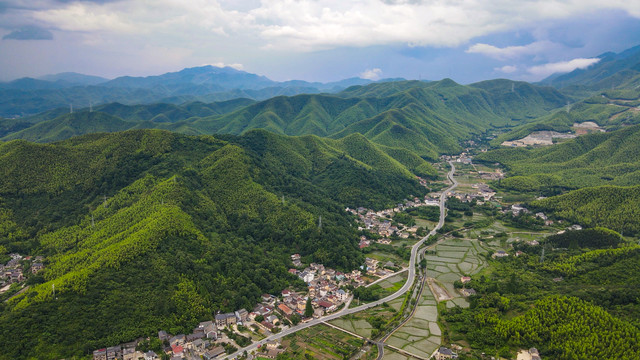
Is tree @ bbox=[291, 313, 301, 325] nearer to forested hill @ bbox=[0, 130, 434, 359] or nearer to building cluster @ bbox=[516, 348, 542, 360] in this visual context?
forested hill @ bbox=[0, 130, 434, 359]

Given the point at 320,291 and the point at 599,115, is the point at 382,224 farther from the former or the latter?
the point at 599,115

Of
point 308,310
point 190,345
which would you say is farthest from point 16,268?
point 308,310

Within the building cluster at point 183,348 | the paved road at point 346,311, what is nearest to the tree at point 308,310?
the paved road at point 346,311

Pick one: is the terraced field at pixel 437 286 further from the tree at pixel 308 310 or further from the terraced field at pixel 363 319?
the tree at pixel 308 310

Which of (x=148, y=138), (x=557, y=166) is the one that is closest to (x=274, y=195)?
(x=148, y=138)

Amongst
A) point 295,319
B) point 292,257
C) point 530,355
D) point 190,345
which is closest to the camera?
point 530,355

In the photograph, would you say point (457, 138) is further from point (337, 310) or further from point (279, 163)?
point (337, 310)

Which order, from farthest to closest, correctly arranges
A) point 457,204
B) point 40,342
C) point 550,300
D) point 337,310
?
point 457,204 < point 337,310 < point 550,300 < point 40,342
